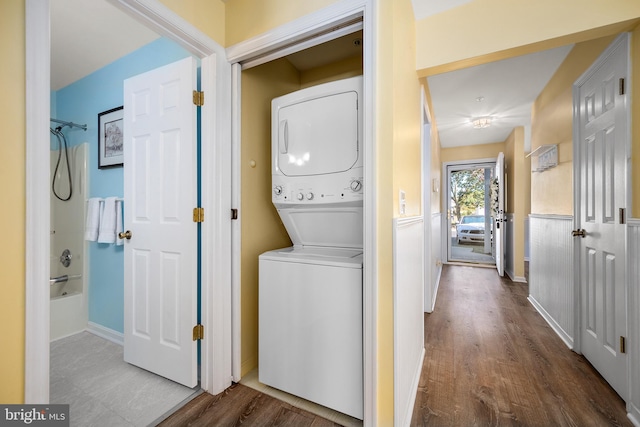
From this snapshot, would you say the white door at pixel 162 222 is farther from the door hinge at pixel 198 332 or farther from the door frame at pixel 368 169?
the door frame at pixel 368 169

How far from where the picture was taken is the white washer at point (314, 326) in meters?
1.37

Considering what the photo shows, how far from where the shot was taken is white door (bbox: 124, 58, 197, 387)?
1.63 metres

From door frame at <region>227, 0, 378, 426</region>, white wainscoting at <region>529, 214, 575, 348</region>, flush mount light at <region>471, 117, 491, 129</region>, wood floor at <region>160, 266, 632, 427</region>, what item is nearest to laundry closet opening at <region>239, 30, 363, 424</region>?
wood floor at <region>160, 266, 632, 427</region>

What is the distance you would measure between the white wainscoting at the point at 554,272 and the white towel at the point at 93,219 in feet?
12.8

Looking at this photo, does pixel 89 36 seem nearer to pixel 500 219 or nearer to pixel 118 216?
pixel 118 216

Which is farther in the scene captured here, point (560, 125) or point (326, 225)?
point (560, 125)

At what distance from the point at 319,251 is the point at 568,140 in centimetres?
236

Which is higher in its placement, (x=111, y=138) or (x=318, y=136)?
(x=111, y=138)

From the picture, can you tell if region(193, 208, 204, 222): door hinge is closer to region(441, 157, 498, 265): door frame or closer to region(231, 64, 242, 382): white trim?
region(231, 64, 242, 382): white trim

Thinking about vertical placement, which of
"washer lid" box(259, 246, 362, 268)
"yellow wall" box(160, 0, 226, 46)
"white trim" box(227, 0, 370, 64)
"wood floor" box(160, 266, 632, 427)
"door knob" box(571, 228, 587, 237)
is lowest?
"wood floor" box(160, 266, 632, 427)

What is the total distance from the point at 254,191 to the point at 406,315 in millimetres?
1227

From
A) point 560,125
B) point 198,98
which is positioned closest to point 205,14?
point 198,98

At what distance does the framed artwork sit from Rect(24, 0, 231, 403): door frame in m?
1.16

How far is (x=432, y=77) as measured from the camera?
2.67 metres
